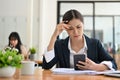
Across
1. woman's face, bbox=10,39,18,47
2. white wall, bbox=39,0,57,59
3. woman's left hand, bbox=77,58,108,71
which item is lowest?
woman's left hand, bbox=77,58,108,71

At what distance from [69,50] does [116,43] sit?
5.37 meters

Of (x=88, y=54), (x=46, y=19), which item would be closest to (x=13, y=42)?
(x=46, y=19)

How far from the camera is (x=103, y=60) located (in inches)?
90.3

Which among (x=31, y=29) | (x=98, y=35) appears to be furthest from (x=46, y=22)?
(x=98, y=35)

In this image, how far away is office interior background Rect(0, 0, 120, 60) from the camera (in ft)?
23.4

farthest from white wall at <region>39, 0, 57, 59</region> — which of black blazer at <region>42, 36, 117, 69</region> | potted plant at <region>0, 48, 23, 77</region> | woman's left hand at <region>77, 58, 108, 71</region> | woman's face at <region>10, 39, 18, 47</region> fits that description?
potted plant at <region>0, 48, 23, 77</region>

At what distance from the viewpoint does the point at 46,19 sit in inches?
290

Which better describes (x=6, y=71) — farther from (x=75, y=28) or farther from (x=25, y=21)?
(x=25, y=21)

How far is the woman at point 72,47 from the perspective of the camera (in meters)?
2.26

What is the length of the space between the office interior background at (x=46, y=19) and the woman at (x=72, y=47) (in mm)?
4782

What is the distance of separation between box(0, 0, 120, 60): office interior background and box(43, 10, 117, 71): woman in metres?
4.78

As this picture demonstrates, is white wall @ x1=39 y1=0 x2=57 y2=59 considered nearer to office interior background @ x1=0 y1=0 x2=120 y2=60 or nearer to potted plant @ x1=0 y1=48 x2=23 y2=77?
office interior background @ x1=0 y1=0 x2=120 y2=60

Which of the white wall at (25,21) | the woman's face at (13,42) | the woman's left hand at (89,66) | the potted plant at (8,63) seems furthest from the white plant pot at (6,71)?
the white wall at (25,21)

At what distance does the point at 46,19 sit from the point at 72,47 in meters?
5.10
